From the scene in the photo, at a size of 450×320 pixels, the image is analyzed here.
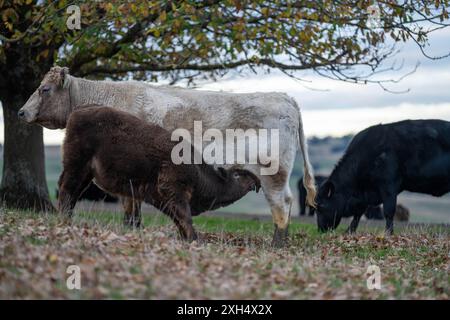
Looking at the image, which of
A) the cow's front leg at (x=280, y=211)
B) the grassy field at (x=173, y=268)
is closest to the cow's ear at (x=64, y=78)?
the grassy field at (x=173, y=268)

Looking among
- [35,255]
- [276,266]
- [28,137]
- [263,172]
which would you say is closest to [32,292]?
[35,255]

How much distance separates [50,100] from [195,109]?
2.52 metres

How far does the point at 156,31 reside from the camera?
14.6 meters

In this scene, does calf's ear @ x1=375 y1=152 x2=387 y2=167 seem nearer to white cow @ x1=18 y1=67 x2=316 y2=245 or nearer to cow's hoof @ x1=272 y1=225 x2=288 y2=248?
white cow @ x1=18 y1=67 x2=316 y2=245

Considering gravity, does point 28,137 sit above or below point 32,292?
above

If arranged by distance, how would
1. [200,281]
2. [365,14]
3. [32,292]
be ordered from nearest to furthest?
[32,292], [200,281], [365,14]

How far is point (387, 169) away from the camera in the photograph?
15977 mm

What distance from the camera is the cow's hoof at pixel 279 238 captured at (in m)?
11.7

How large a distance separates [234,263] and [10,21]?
10128 mm

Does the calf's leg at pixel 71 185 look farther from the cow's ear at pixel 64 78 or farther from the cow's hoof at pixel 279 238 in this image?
the cow's hoof at pixel 279 238

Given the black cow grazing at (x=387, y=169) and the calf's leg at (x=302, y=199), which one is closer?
the black cow grazing at (x=387, y=169)

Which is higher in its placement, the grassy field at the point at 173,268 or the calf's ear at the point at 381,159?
the calf's ear at the point at 381,159

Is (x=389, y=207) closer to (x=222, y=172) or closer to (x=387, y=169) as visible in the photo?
(x=387, y=169)
